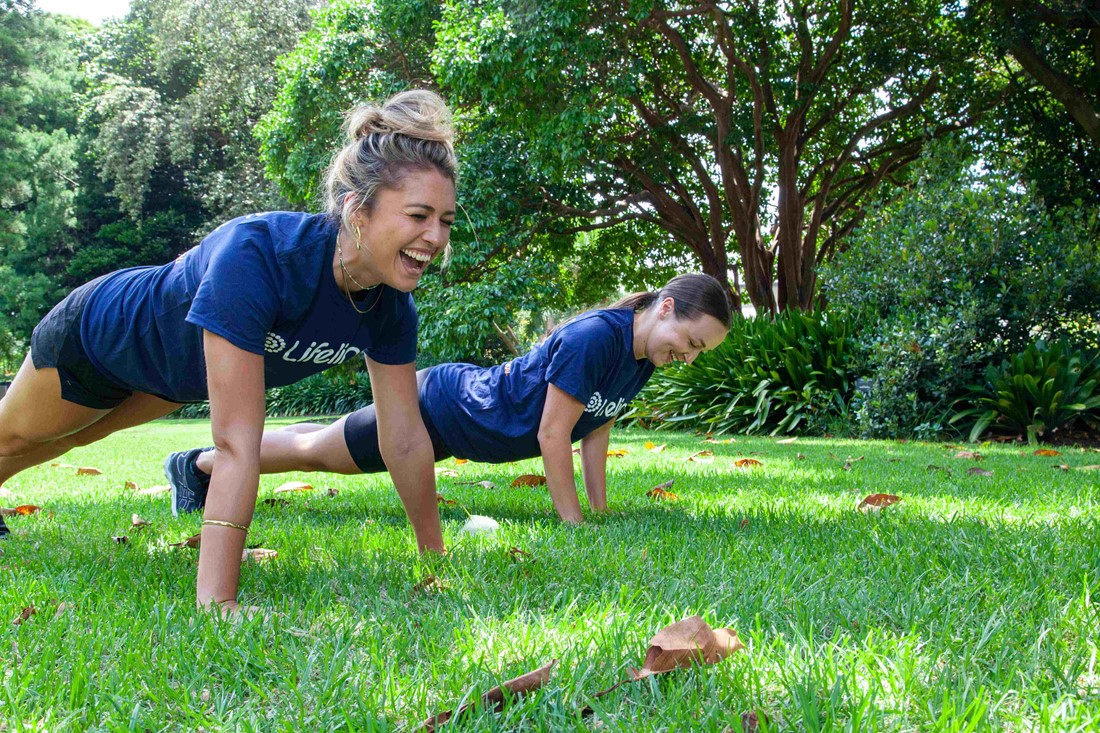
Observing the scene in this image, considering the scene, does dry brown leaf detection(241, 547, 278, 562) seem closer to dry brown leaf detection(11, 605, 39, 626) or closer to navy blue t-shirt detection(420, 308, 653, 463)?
dry brown leaf detection(11, 605, 39, 626)

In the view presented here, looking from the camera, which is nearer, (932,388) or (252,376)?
(252,376)

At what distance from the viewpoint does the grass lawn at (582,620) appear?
1540 mm

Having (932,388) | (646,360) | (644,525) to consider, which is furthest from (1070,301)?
(644,525)

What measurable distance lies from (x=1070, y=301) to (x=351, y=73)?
10662 mm

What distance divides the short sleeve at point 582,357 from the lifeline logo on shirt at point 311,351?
1.08 metres

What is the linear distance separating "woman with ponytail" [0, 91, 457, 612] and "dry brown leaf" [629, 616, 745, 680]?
1228mm

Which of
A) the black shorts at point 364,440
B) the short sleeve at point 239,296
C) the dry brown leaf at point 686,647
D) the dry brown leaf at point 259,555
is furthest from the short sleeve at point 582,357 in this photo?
the dry brown leaf at point 686,647

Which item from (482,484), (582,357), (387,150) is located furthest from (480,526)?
(482,484)

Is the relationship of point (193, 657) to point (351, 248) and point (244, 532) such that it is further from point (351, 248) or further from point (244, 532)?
point (351, 248)

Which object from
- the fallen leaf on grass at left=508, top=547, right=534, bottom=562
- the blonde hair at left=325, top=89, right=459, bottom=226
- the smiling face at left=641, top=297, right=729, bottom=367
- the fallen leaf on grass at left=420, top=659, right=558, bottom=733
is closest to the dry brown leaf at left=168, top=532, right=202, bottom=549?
the fallen leaf on grass at left=508, top=547, right=534, bottom=562

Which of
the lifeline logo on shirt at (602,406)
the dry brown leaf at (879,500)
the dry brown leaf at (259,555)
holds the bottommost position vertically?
the dry brown leaf at (879,500)

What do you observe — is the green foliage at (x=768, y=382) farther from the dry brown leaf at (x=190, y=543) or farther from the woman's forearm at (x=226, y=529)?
the woman's forearm at (x=226, y=529)

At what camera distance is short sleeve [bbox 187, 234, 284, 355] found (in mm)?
Answer: 2412

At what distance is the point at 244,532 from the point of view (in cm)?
240
